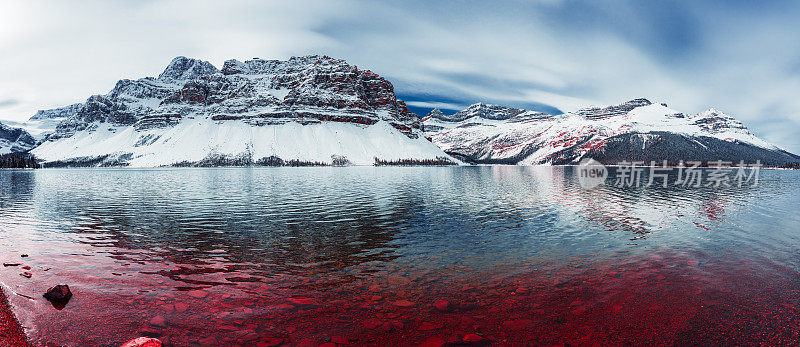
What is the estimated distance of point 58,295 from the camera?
14.7m

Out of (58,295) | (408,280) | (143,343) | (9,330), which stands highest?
(143,343)

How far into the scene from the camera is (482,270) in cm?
1933

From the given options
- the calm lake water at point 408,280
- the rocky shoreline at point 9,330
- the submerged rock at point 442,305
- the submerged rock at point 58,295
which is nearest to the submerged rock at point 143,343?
the calm lake water at point 408,280

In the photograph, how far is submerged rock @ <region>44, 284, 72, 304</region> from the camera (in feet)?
47.9

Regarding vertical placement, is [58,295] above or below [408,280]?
above

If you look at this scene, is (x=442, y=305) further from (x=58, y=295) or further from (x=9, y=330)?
(x=58, y=295)

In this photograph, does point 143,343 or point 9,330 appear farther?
point 9,330

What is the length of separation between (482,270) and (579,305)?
550 centimetres

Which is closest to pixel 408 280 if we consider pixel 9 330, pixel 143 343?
pixel 143 343

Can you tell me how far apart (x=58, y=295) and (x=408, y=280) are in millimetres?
14647

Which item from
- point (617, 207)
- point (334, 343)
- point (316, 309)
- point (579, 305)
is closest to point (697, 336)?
point (579, 305)

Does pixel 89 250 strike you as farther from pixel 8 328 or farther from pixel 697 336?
pixel 697 336

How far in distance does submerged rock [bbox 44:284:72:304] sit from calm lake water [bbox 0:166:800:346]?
0.47 m

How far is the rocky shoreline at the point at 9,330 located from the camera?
11116mm
